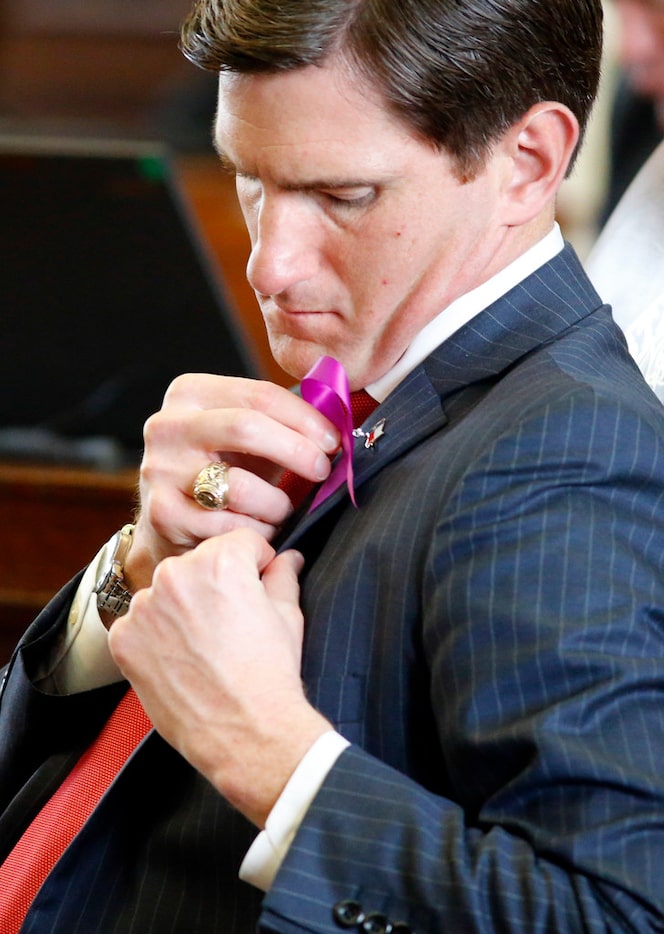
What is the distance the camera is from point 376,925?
2.51 feet

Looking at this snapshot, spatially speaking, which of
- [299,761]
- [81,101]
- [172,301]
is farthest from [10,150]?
[81,101]

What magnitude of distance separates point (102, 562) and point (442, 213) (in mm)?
484

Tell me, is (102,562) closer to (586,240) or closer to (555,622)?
(555,622)

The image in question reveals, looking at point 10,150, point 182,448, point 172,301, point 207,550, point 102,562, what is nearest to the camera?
point 207,550

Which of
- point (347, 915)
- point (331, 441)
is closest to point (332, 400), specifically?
point (331, 441)

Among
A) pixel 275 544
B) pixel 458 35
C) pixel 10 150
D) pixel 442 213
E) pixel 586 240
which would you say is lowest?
pixel 586 240

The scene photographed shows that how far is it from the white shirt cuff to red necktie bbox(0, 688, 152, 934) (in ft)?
0.84

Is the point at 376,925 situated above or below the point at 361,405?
below

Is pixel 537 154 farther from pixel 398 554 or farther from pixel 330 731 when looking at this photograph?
pixel 330 731

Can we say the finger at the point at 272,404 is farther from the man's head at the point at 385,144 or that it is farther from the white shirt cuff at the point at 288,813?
the white shirt cuff at the point at 288,813

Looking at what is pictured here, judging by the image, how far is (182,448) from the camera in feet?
3.40

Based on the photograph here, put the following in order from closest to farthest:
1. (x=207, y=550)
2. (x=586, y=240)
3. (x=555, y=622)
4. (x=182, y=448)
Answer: (x=555, y=622) < (x=207, y=550) < (x=182, y=448) < (x=586, y=240)

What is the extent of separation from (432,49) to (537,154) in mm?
134

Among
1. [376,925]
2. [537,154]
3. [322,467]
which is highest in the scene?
[537,154]
